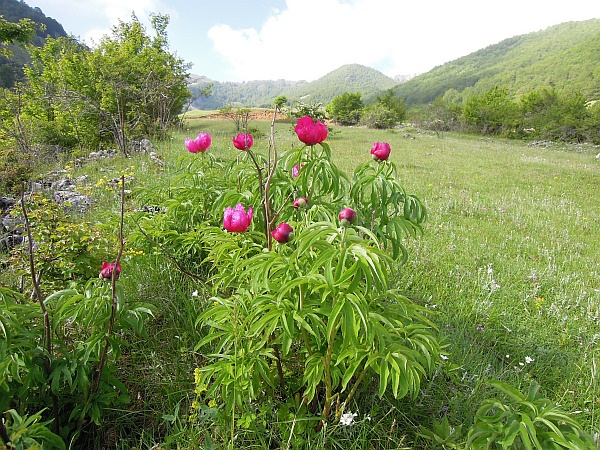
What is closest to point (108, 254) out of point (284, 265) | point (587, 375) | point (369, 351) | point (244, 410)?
point (244, 410)

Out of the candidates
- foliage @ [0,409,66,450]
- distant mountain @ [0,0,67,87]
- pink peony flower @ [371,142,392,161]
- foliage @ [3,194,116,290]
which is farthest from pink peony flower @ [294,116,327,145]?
distant mountain @ [0,0,67,87]

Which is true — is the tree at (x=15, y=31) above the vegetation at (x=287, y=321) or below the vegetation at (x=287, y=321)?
above

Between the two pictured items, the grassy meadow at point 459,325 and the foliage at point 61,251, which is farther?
the foliage at point 61,251

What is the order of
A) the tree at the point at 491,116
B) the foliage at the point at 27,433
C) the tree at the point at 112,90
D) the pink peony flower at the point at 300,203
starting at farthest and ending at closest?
the tree at the point at 491,116, the tree at the point at 112,90, the pink peony flower at the point at 300,203, the foliage at the point at 27,433

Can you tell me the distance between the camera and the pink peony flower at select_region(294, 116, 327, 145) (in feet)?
4.66

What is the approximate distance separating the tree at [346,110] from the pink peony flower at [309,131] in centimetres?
3822

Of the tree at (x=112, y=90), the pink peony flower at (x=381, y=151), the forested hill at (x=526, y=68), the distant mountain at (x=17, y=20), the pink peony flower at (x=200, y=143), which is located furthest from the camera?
the forested hill at (x=526, y=68)

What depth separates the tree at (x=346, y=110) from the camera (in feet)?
127

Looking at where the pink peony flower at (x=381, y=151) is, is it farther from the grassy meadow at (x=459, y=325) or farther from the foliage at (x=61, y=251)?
the foliage at (x=61, y=251)

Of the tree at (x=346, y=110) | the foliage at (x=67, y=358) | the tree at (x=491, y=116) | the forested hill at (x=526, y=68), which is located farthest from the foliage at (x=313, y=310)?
the forested hill at (x=526, y=68)

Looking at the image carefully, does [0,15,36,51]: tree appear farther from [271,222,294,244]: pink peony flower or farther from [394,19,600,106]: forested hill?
[394,19,600,106]: forested hill

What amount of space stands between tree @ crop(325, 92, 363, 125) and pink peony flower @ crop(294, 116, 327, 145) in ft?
125

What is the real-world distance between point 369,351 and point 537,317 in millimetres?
2138

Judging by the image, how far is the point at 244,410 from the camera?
1.34 meters
